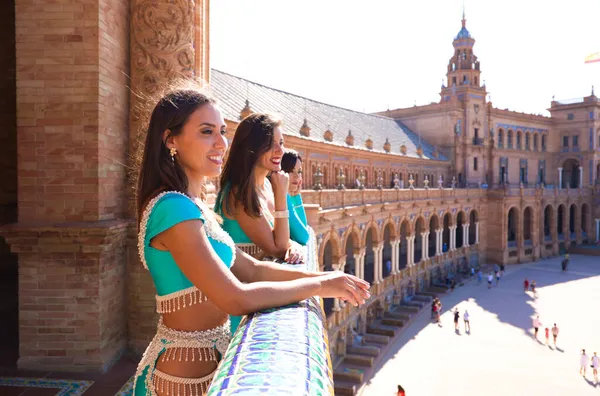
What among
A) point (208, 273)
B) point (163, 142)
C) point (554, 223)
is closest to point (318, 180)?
point (163, 142)

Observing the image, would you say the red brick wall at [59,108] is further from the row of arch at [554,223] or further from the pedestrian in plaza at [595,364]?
the row of arch at [554,223]

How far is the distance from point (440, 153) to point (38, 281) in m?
51.4

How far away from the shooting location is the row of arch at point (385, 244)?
2586 centimetres

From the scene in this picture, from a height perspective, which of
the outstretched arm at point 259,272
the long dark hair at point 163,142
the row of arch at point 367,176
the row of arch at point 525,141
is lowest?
the outstretched arm at point 259,272

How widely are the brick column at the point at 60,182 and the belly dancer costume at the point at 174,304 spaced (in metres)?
4.48

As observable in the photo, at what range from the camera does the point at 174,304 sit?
273cm

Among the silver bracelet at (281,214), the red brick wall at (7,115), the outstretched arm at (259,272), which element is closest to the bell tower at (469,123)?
the red brick wall at (7,115)

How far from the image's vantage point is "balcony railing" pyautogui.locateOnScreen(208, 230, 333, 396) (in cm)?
178

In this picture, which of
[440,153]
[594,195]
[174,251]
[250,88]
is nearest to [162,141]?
[174,251]

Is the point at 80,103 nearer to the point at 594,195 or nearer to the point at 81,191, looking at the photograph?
the point at 81,191

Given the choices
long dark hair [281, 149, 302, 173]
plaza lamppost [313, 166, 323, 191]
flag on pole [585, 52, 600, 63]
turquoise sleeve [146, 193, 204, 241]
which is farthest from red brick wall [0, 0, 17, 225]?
flag on pole [585, 52, 600, 63]

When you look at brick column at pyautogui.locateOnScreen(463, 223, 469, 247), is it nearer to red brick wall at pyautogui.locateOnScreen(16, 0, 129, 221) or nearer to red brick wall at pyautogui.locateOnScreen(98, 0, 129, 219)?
red brick wall at pyautogui.locateOnScreen(98, 0, 129, 219)

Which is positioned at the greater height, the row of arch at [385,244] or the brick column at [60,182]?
the brick column at [60,182]

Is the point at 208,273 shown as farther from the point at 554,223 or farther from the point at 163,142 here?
the point at 554,223
